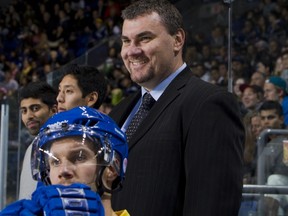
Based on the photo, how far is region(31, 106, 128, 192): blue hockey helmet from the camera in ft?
5.83

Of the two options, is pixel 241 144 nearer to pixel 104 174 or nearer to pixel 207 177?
pixel 207 177

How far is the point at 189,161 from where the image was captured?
2.50 meters

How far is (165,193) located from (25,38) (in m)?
12.4

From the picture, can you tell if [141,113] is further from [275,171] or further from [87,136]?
[275,171]

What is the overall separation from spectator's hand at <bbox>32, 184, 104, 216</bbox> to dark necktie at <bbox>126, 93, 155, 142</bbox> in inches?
41.8

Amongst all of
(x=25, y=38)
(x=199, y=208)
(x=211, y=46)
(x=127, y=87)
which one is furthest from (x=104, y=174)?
(x=25, y=38)

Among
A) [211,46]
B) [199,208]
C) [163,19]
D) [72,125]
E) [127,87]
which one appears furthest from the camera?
[127,87]

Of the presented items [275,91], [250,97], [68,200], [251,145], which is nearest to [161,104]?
[68,200]

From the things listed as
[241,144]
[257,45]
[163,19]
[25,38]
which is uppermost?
[25,38]

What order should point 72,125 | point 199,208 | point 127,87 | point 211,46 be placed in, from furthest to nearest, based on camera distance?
point 127,87 → point 211,46 → point 199,208 → point 72,125

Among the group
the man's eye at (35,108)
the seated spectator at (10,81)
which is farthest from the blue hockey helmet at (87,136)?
the seated spectator at (10,81)

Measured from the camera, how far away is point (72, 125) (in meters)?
1.78

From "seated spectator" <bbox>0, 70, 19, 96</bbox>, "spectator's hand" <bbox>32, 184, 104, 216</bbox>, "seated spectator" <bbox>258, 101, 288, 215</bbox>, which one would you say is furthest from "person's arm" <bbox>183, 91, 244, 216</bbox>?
"seated spectator" <bbox>0, 70, 19, 96</bbox>

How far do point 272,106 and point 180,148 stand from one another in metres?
2.27
